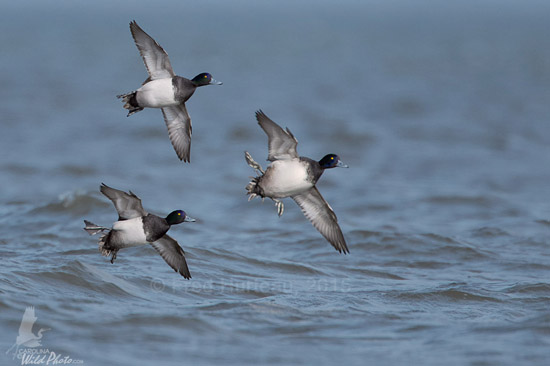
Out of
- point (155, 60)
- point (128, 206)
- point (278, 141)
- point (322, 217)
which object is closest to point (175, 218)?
point (128, 206)

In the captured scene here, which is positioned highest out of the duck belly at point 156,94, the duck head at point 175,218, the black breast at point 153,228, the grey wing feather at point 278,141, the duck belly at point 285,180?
the duck belly at point 156,94

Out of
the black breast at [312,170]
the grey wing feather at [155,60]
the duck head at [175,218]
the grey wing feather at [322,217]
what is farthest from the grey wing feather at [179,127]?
the grey wing feather at [322,217]

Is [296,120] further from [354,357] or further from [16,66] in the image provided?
[16,66]

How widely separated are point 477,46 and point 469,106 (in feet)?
168

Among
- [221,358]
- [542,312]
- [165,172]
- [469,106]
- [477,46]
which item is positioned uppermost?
[477,46]

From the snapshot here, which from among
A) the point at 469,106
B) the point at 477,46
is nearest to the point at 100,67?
the point at 469,106

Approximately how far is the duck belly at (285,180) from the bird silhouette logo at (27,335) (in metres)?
2.93

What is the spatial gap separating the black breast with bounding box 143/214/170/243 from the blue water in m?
1.57

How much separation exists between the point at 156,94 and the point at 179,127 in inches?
40.2

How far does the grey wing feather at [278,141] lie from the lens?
8.59 metres

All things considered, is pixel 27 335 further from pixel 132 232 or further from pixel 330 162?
pixel 330 162

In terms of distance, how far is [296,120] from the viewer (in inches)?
1203

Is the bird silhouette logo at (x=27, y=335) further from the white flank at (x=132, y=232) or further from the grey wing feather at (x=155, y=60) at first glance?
the grey wing feather at (x=155, y=60)

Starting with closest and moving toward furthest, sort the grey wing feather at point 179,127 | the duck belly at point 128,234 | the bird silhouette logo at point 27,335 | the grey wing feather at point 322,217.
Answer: the duck belly at point 128,234 → the grey wing feather at point 179,127 → the bird silhouette logo at point 27,335 → the grey wing feather at point 322,217
